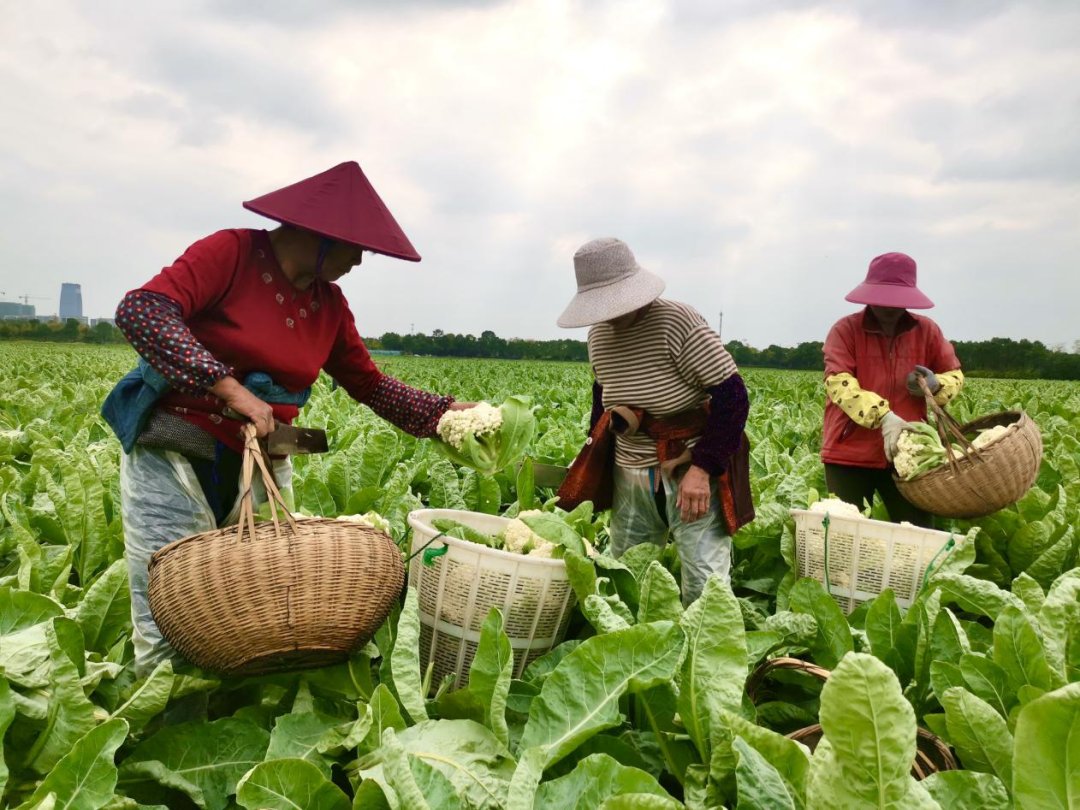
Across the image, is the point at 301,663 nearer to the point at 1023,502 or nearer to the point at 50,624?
the point at 50,624

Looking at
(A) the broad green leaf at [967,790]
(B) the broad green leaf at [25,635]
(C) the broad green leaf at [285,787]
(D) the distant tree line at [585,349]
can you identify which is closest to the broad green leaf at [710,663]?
(A) the broad green leaf at [967,790]

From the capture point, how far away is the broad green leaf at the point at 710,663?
67.7 inches

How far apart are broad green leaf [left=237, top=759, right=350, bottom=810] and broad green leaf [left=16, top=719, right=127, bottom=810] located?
0.26 metres

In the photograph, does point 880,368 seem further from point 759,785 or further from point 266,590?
point 266,590

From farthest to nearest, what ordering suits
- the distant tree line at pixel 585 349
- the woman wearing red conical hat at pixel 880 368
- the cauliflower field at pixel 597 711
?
the distant tree line at pixel 585 349 < the woman wearing red conical hat at pixel 880 368 < the cauliflower field at pixel 597 711

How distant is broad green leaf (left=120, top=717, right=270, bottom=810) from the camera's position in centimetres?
188

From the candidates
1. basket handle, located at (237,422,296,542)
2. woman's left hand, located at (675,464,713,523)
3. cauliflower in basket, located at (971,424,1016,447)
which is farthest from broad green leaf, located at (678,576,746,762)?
cauliflower in basket, located at (971,424,1016,447)

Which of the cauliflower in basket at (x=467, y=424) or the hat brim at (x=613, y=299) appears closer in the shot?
the hat brim at (x=613, y=299)

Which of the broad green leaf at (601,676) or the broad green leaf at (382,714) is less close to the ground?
the broad green leaf at (601,676)

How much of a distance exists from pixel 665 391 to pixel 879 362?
156 centimetres

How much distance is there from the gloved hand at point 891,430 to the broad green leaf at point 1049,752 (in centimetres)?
248

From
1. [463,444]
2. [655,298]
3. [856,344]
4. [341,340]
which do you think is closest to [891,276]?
[856,344]

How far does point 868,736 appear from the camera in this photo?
1.15 meters

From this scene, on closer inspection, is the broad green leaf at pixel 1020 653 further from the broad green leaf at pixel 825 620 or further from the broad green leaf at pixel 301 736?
the broad green leaf at pixel 301 736
